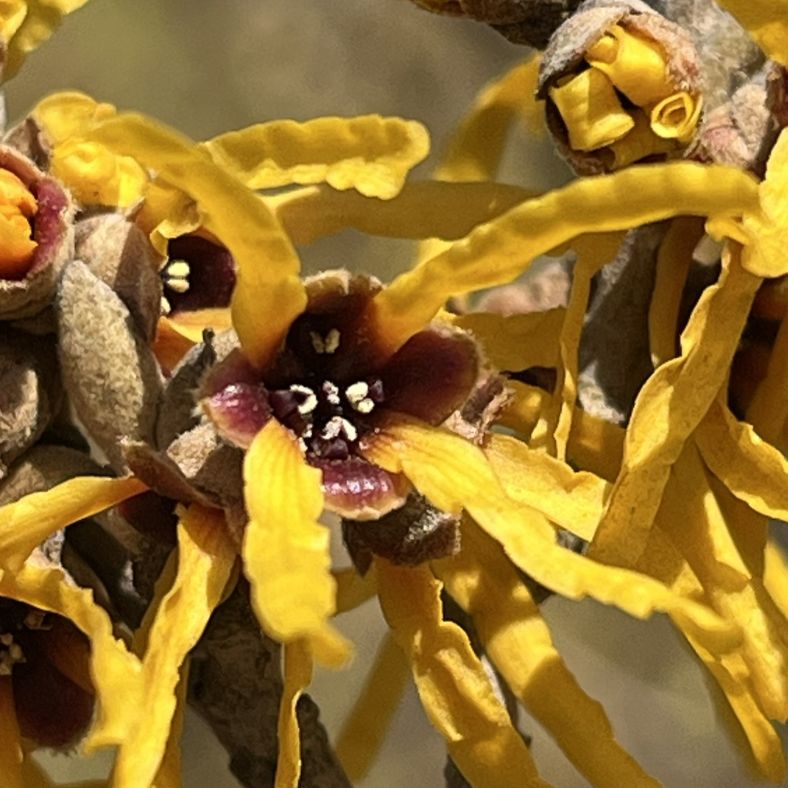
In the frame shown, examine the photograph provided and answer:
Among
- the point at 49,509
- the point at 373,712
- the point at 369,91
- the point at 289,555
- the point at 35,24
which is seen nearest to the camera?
the point at 289,555

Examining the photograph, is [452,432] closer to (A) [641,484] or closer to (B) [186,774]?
(A) [641,484]

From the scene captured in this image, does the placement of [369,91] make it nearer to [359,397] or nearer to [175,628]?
[359,397]

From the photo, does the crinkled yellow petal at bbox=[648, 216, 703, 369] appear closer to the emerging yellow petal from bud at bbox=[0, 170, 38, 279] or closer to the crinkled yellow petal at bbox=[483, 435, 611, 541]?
the crinkled yellow petal at bbox=[483, 435, 611, 541]

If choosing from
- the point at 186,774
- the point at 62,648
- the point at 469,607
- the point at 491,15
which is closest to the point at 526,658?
the point at 469,607

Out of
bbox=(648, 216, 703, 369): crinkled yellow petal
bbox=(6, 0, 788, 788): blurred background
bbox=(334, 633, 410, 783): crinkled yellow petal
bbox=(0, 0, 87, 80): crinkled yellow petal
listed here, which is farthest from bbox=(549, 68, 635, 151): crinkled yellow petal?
bbox=(6, 0, 788, 788): blurred background

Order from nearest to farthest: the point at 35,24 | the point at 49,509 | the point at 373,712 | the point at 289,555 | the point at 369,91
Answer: the point at 289,555
the point at 49,509
the point at 35,24
the point at 373,712
the point at 369,91

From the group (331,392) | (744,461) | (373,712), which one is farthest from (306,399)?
(373,712)
